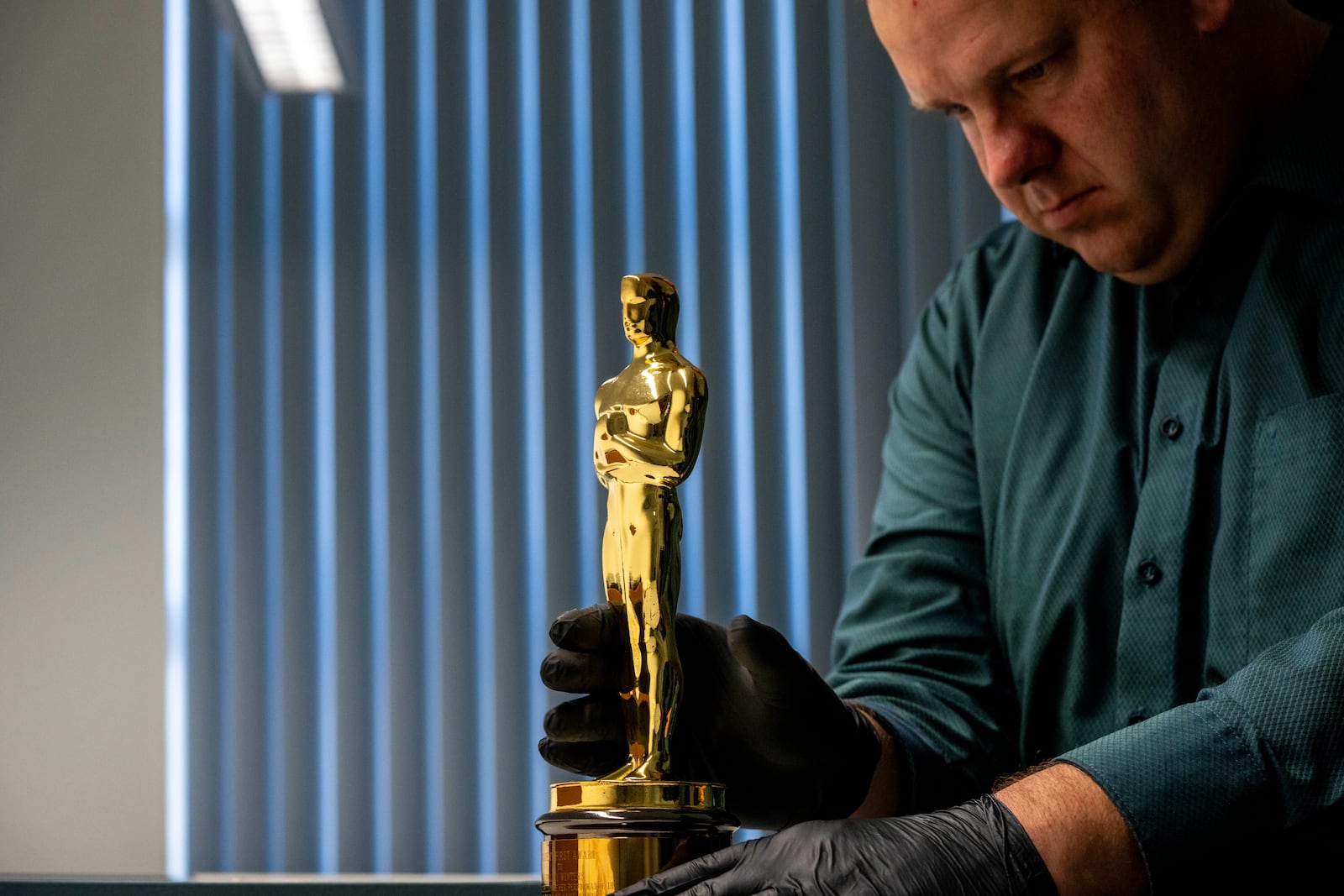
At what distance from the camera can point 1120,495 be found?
1.29 m

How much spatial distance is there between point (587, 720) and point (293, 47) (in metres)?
1.99

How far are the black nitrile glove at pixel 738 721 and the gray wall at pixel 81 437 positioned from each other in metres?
1.75

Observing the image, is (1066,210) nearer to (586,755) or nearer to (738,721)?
(738,721)

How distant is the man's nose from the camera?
4.07 feet

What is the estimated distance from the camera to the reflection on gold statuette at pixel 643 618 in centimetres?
77

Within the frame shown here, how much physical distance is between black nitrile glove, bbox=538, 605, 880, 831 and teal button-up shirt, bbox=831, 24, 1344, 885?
0.62 ft

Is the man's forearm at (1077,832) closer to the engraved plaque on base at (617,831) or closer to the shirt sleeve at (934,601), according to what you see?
the engraved plaque on base at (617,831)

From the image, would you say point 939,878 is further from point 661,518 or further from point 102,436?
point 102,436

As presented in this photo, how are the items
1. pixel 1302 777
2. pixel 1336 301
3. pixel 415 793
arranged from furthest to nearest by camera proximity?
1. pixel 415 793
2. pixel 1336 301
3. pixel 1302 777

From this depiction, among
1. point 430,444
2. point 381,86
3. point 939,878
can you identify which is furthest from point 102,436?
point 939,878

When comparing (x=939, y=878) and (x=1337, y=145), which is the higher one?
(x=1337, y=145)

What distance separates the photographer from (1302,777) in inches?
36.4

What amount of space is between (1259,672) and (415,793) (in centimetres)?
179

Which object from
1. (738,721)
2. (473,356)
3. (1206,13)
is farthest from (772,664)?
(473,356)
